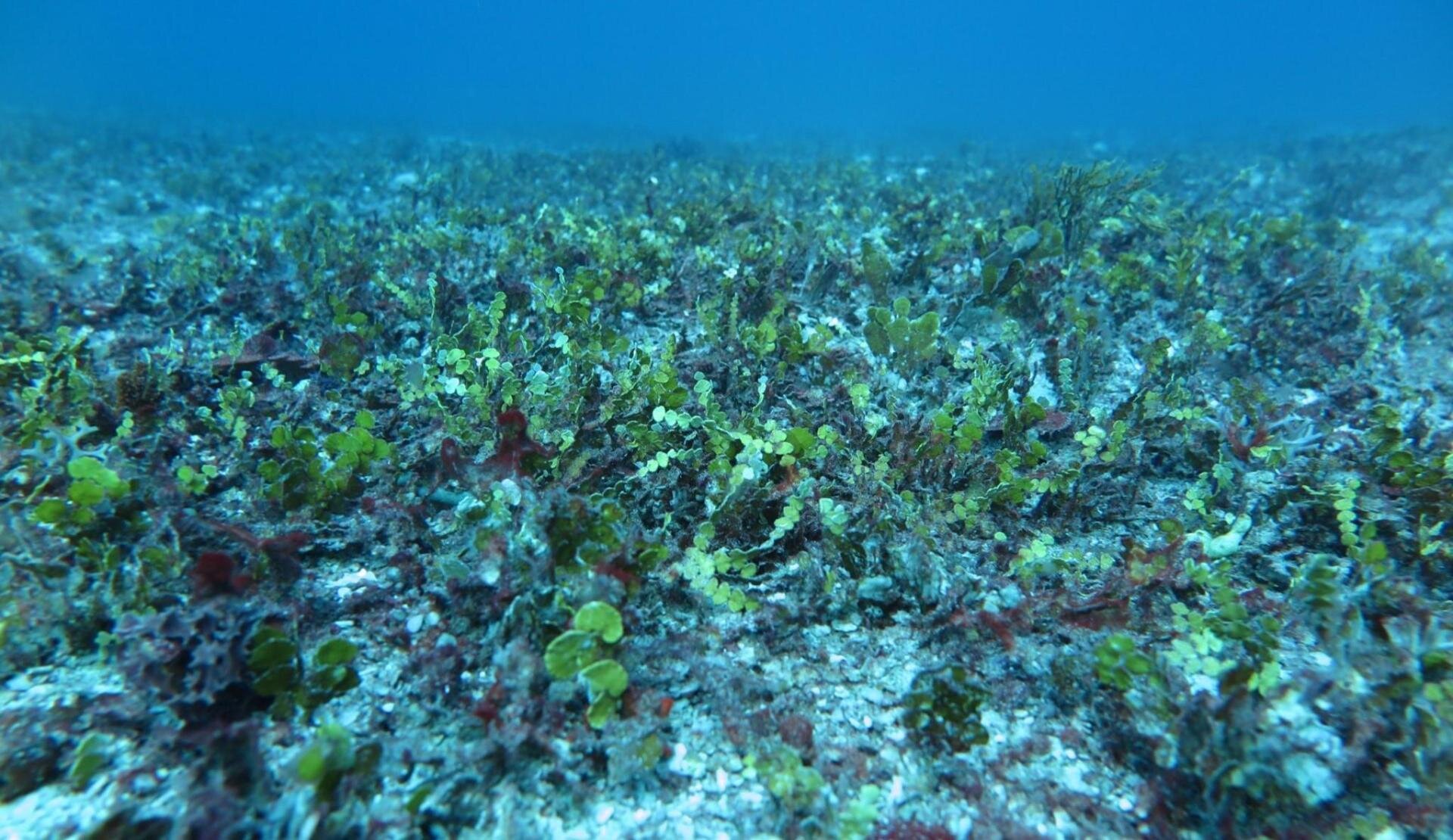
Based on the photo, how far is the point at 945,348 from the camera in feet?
19.9

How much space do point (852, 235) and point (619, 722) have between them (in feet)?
26.0

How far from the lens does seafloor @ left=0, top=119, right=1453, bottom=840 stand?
2830mm

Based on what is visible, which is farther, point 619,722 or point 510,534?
point 510,534

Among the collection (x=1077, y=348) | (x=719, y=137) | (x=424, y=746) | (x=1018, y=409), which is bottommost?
(x=424, y=746)

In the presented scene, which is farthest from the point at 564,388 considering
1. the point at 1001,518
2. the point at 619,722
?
the point at 1001,518

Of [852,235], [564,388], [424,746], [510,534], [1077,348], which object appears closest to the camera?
[424,746]

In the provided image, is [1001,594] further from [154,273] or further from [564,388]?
[154,273]

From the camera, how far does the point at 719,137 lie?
3334 cm

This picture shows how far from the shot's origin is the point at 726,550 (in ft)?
12.7

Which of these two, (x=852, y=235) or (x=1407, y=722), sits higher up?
(x=852, y=235)

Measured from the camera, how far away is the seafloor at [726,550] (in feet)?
9.29

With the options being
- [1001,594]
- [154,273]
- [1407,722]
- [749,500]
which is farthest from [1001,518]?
[154,273]

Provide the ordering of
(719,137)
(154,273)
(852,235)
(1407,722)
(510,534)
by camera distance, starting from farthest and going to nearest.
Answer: (719,137), (852,235), (154,273), (510,534), (1407,722)

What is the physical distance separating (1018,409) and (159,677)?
16.2 feet
